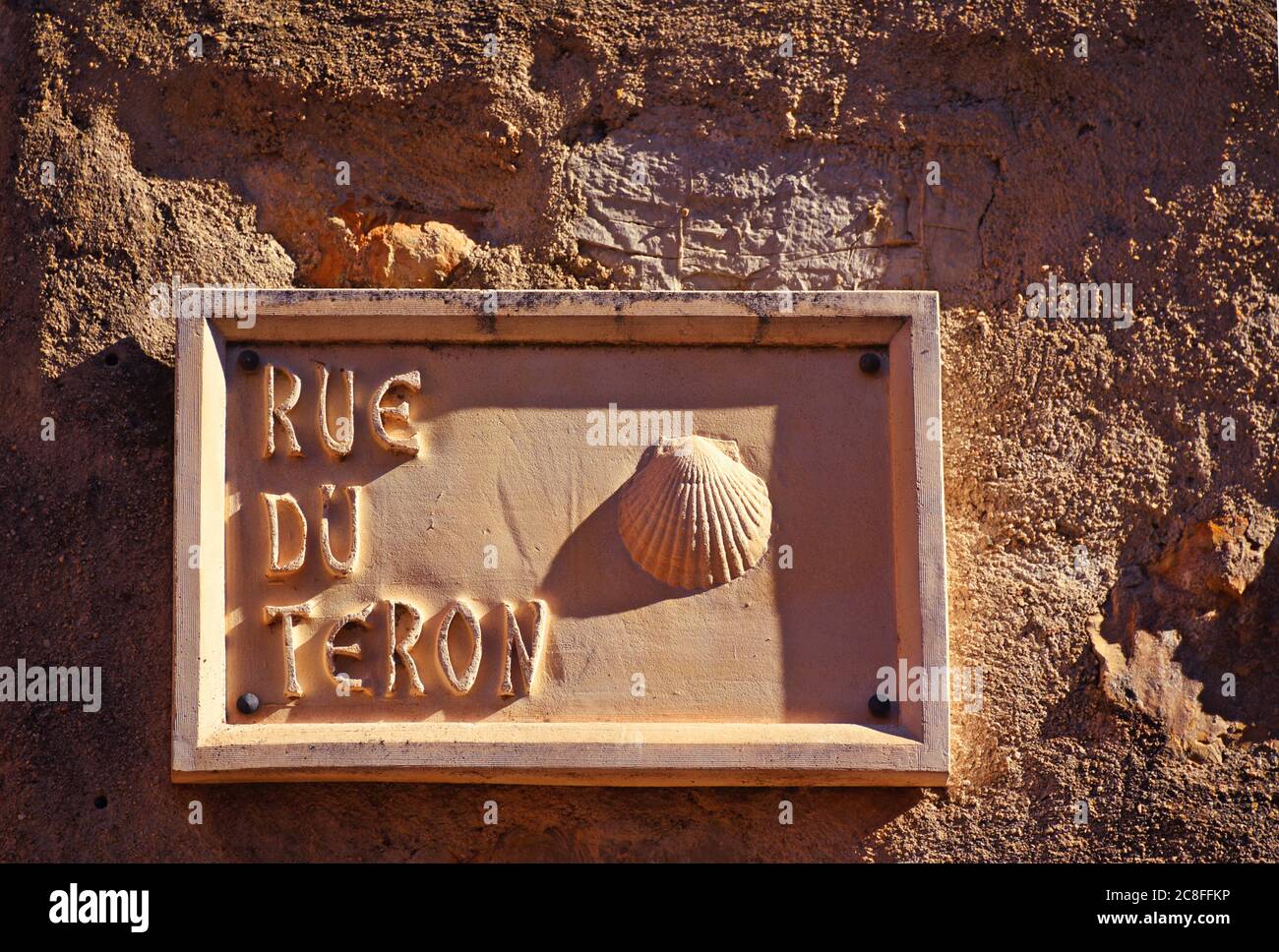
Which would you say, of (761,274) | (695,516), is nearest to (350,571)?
(695,516)

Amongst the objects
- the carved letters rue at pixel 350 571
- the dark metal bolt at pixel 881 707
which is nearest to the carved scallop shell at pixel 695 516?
the carved letters rue at pixel 350 571

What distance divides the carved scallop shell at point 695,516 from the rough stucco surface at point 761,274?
0.45 m

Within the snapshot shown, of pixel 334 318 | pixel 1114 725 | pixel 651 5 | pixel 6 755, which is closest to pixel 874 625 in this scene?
pixel 1114 725

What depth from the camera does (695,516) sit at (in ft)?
8.39

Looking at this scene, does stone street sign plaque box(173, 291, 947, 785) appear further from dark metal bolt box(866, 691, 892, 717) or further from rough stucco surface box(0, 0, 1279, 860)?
rough stucco surface box(0, 0, 1279, 860)

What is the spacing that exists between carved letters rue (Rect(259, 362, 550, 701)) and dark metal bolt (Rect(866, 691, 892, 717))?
2.32 ft

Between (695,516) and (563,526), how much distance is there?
29 centimetres

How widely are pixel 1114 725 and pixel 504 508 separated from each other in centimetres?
140

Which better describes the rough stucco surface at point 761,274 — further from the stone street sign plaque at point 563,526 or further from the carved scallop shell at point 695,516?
the carved scallop shell at point 695,516

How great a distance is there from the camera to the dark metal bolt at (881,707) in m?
2.54

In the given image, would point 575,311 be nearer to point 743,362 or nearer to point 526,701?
point 743,362

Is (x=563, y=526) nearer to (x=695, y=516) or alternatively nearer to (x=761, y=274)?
(x=695, y=516)

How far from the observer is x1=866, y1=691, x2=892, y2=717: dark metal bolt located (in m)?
2.54

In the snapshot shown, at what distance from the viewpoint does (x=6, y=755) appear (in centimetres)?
256
